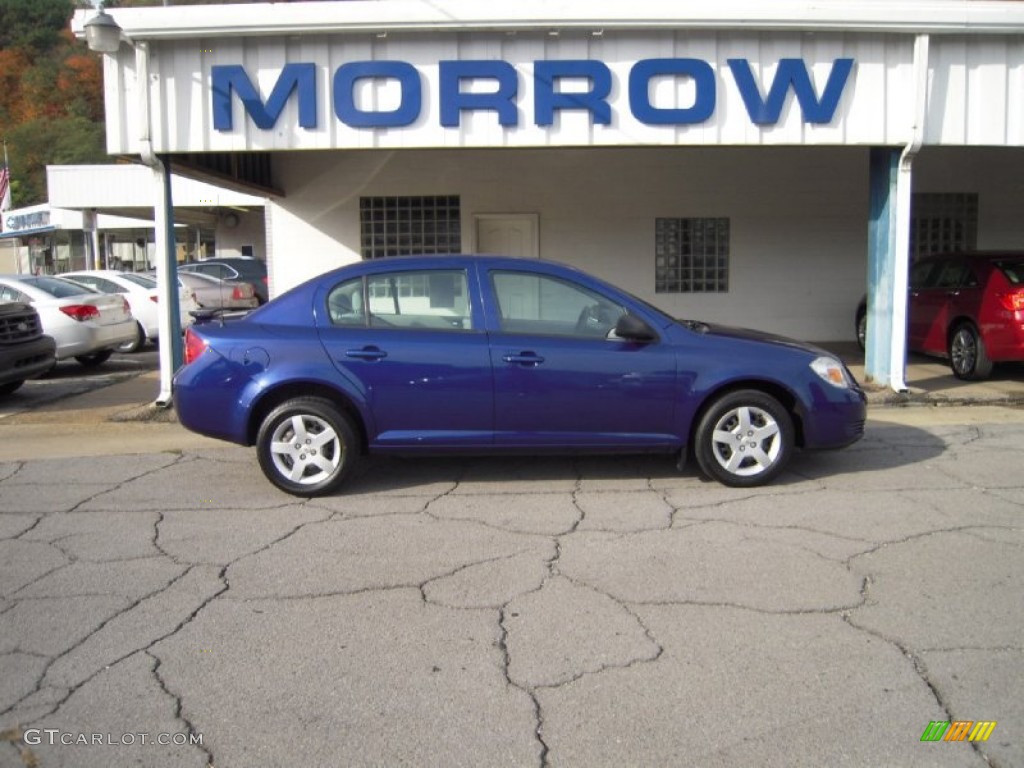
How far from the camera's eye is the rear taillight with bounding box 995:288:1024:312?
984 cm

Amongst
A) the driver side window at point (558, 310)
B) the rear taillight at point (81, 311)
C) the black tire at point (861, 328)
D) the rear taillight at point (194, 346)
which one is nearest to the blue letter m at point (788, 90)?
the driver side window at point (558, 310)

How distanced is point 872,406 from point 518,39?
518cm

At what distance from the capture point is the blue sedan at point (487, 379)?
609cm

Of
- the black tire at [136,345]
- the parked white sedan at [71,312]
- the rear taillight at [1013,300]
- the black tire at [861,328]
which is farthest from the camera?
the black tire at [136,345]

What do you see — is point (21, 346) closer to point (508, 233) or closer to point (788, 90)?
point (508, 233)

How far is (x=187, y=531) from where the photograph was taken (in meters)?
5.59

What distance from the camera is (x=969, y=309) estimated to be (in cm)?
1057

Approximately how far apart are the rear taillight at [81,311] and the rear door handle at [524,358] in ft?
28.6

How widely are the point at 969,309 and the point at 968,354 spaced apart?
520 mm

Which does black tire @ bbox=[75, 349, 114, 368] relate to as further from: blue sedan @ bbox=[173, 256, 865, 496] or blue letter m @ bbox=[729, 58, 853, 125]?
blue letter m @ bbox=[729, 58, 853, 125]

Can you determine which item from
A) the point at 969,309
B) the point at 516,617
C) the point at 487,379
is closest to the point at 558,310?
the point at 487,379

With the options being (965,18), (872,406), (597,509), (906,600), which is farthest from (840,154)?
(906,600)

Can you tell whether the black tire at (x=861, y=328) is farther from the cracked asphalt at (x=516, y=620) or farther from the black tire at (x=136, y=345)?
the black tire at (x=136, y=345)

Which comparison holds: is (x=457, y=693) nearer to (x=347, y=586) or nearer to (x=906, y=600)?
(x=347, y=586)
